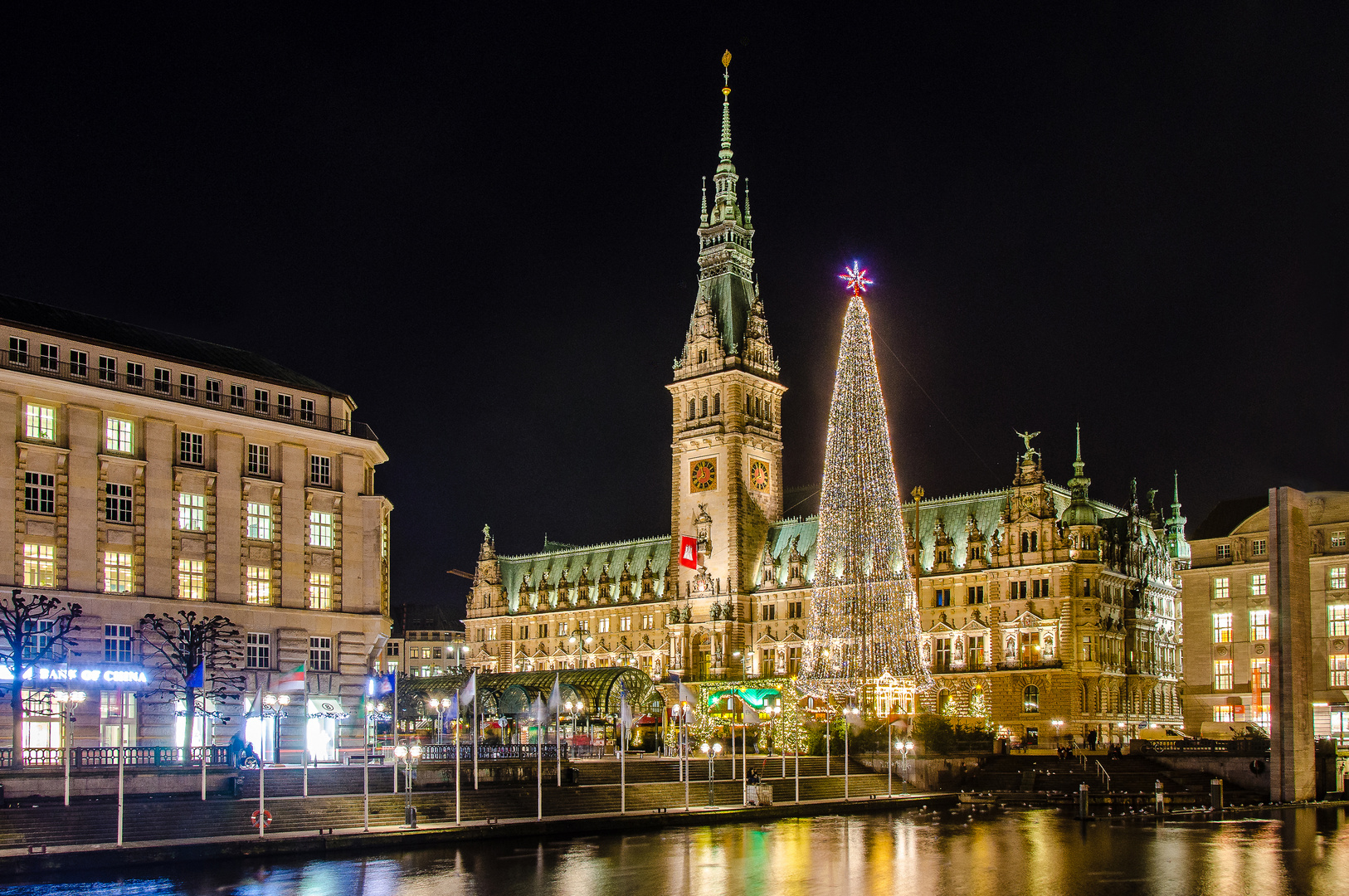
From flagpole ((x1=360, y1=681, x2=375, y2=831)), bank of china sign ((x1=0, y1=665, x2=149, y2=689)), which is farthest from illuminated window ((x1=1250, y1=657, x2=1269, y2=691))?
bank of china sign ((x1=0, y1=665, x2=149, y2=689))

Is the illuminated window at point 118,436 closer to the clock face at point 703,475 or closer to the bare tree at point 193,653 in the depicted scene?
the bare tree at point 193,653

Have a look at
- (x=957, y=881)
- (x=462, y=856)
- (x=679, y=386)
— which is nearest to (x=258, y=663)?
(x=462, y=856)

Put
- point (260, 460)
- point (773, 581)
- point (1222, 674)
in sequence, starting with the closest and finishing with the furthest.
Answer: point (260, 460) < point (1222, 674) < point (773, 581)

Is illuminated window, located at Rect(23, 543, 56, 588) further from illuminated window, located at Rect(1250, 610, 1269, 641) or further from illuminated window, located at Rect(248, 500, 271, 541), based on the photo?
illuminated window, located at Rect(1250, 610, 1269, 641)

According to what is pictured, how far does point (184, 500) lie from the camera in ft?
262

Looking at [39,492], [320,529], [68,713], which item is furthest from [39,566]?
[68,713]

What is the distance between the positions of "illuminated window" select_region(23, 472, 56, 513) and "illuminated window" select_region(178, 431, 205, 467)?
299 inches

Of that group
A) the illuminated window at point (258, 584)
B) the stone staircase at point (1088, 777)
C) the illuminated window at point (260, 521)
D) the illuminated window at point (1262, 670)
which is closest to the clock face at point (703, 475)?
the illuminated window at point (1262, 670)

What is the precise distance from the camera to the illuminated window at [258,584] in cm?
8212

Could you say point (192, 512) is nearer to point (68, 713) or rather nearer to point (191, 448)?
point (191, 448)

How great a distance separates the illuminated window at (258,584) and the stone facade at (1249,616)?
68641mm

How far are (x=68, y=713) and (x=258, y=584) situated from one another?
30237 millimetres

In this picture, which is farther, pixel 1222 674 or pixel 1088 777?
pixel 1222 674

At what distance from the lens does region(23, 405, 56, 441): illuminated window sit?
7381 cm
